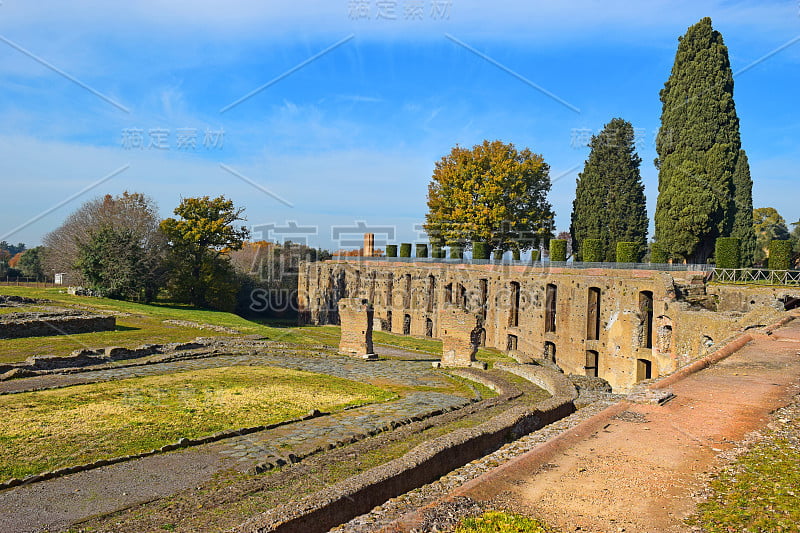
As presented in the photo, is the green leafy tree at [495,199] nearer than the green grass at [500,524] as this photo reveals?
No

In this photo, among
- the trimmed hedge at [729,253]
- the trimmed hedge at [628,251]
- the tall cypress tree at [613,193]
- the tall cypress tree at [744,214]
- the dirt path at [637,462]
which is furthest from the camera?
the tall cypress tree at [613,193]

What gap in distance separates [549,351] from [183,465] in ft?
77.2

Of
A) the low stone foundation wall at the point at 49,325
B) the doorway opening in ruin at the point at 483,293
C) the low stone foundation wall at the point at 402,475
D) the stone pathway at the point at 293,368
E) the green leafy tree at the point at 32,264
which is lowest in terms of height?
the stone pathway at the point at 293,368

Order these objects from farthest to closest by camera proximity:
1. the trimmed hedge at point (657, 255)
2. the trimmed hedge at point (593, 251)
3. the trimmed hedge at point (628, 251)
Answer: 1. the trimmed hedge at point (593, 251)
2. the trimmed hedge at point (657, 255)
3. the trimmed hedge at point (628, 251)

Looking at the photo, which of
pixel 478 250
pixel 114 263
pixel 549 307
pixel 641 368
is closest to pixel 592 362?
pixel 641 368

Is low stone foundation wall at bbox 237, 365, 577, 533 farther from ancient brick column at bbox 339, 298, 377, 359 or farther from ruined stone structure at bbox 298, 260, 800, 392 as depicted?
ancient brick column at bbox 339, 298, 377, 359

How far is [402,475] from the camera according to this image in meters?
7.74

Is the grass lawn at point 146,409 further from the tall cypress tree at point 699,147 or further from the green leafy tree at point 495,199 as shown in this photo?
the green leafy tree at point 495,199

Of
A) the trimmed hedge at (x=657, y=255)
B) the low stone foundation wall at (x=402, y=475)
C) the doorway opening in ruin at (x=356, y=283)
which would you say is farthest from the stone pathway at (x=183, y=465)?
the doorway opening in ruin at (x=356, y=283)

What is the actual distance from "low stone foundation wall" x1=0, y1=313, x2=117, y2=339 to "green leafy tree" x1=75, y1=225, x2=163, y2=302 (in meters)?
12.5

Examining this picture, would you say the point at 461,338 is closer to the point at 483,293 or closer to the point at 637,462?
the point at 637,462

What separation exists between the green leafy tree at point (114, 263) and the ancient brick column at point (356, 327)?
2239 cm

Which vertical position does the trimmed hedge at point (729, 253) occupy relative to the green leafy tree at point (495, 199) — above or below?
below

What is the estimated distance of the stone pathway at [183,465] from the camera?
23.5 feet
